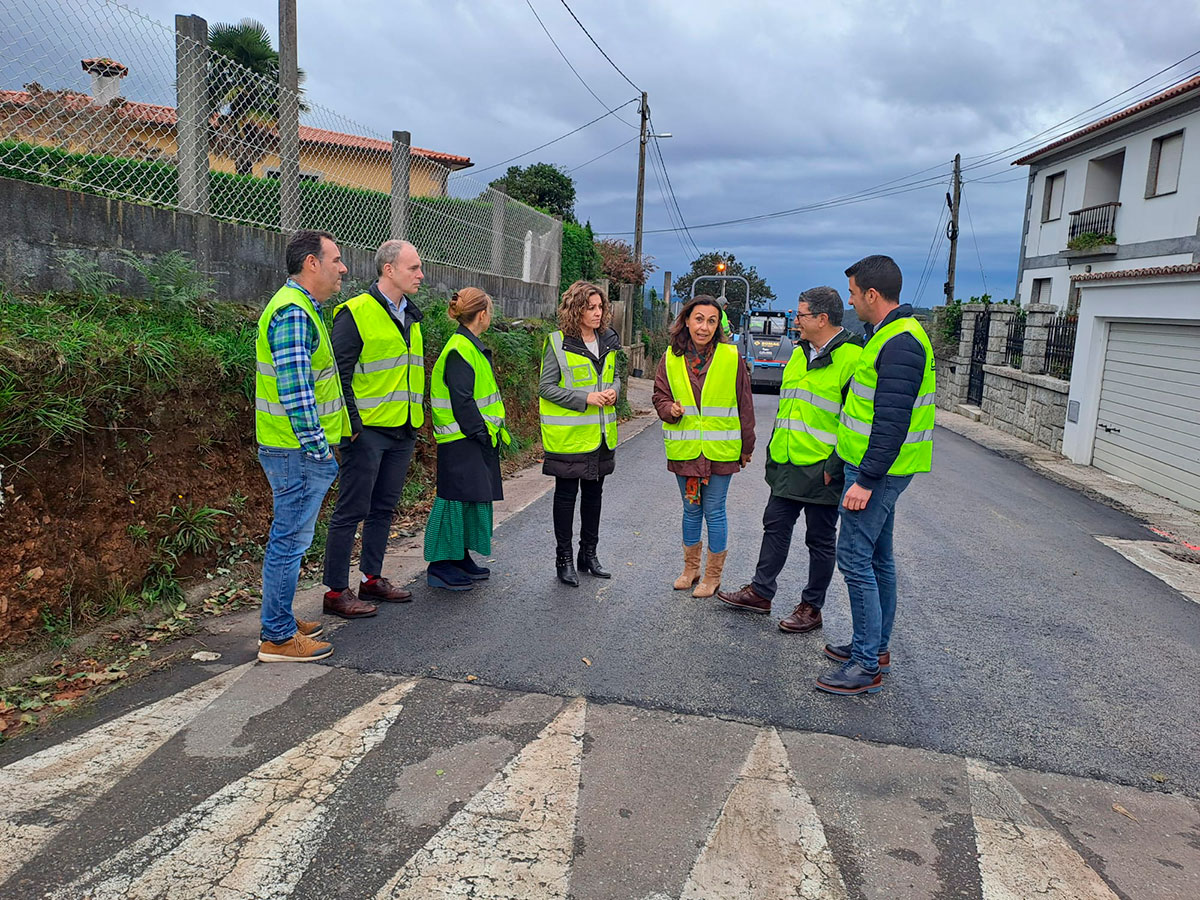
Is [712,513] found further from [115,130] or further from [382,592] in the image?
[115,130]

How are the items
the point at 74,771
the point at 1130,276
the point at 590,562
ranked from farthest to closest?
the point at 1130,276 → the point at 590,562 → the point at 74,771

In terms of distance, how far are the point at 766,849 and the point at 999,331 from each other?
17628 millimetres

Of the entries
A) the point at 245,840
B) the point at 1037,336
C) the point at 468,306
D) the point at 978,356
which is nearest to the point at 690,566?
the point at 468,306

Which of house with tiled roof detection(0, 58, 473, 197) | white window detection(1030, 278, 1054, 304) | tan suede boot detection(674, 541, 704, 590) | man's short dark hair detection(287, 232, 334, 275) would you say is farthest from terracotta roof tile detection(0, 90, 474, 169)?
white window detection(1030, 278, 1054, 304)

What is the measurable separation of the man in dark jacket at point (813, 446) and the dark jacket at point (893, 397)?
19.3 inches

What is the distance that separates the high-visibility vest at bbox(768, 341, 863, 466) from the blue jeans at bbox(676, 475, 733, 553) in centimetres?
51

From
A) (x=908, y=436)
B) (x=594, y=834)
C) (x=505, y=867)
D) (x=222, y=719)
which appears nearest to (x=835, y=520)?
(x=908, y=436)

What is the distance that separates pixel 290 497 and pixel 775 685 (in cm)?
248

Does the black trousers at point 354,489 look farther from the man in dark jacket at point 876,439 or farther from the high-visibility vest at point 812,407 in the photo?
the man in dark jacket at point 876,439

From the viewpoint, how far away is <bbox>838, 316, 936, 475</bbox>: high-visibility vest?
3.87 metres

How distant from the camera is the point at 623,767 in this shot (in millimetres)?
3244

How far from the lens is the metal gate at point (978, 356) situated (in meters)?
19.3

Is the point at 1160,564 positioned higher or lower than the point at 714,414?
lower

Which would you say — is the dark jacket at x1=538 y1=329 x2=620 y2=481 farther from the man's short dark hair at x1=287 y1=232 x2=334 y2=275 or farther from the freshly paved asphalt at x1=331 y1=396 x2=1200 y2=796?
the man's short dark hair at x1=287 y1=232 x2=334 y2=275
